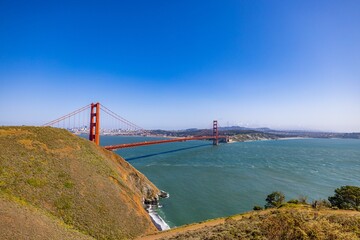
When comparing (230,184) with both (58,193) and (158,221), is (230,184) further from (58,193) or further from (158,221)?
(58,193)

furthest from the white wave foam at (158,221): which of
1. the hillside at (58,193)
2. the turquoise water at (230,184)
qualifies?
the hillside at (58,193)

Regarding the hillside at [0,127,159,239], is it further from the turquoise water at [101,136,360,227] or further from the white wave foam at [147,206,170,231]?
the turquoise water at [101,136,360,227]

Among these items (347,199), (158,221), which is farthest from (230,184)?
(158,221)

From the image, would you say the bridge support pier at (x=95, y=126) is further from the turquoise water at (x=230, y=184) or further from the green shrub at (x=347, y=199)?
the green shrub at (x=347, y=199)

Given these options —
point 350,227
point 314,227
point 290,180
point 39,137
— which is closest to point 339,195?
point 350,227

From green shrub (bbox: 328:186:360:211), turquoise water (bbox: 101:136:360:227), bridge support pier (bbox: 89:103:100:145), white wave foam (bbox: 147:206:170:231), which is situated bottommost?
white wave foam (bbox: 147:206:170:231)

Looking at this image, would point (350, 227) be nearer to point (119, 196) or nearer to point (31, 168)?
point (119, 196)

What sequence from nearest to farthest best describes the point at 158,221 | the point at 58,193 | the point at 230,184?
the point at 58,193 < the point at 158,221 < the point at 230,184

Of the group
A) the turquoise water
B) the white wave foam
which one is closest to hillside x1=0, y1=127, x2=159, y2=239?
the white wave foam
